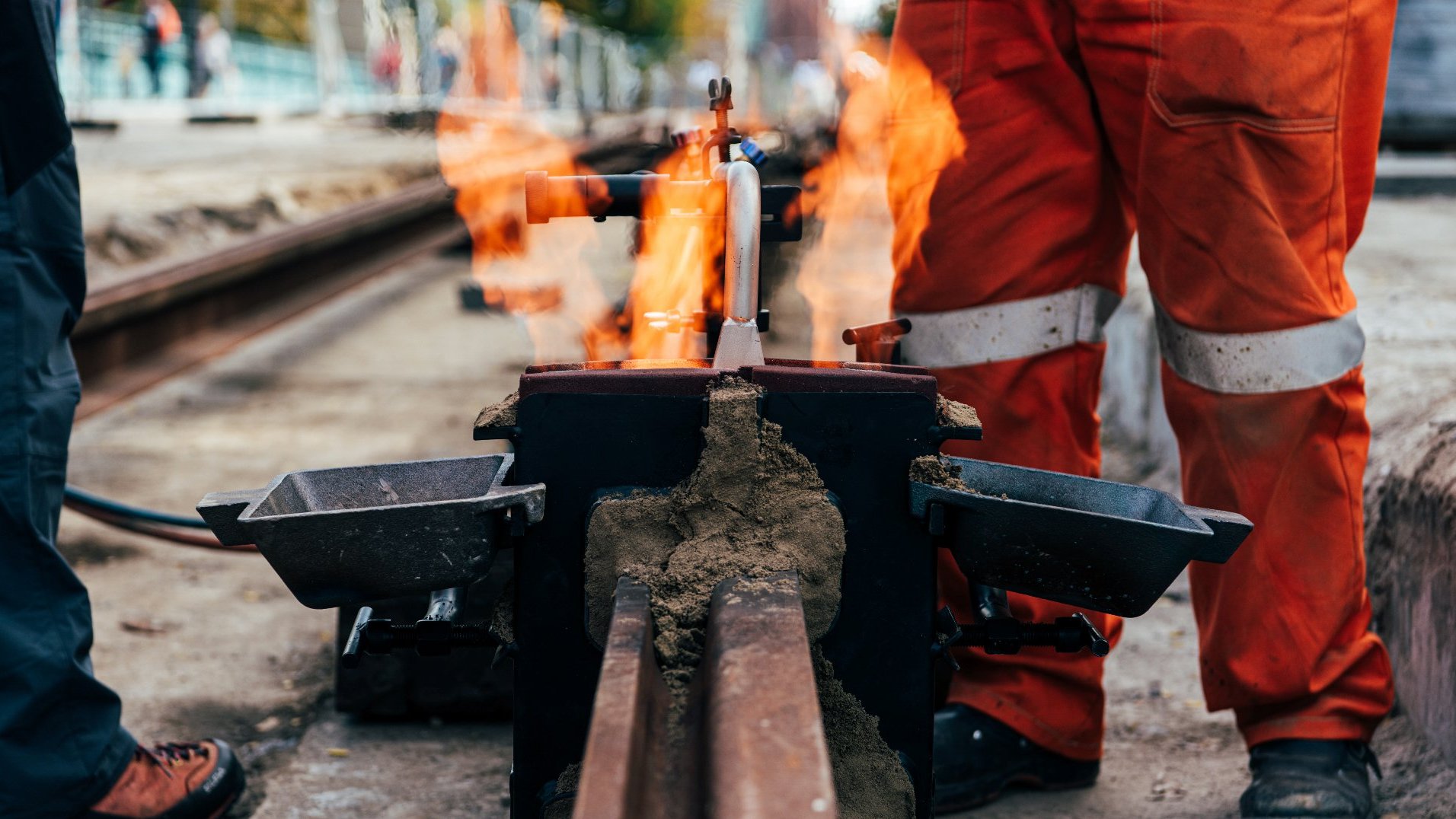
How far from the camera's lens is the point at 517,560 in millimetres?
1277

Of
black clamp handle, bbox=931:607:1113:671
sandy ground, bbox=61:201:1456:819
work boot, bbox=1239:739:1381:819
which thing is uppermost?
black clamp handle, bbox=931:607:1113:671

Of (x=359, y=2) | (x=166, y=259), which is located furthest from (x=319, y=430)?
(x=359, y=2)

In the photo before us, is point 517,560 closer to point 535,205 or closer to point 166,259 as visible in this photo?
point 535,205

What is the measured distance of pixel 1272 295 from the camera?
1741 millimetres

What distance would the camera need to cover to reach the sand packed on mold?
4.06ft

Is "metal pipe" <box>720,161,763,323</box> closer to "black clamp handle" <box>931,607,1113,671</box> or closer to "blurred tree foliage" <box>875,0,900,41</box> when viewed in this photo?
"black clamp handle" <box>931,607,1113,671</box>

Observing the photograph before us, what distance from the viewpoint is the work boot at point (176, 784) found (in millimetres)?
1812

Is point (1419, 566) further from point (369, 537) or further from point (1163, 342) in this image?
point (369, 537)

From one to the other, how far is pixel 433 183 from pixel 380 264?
134 inches

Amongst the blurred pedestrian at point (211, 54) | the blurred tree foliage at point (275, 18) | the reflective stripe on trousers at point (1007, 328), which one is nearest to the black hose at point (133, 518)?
the reflective stripe on trousers at point (1007, 328)

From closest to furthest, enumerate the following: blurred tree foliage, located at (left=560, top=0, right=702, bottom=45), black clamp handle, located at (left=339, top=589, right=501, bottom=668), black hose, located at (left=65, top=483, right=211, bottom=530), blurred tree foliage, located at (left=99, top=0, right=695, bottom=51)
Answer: black clamp handle, located at (left=339, top=589, right=501, bottom=668) < black hose, located at (left=65, top=483, right=211, bottom=530) < blurred tree foliage, located at (left=99, top=0, right=695, bottom=51) < blurred tree foliage, located at (left=560, top=0, right=702, bottom=45)

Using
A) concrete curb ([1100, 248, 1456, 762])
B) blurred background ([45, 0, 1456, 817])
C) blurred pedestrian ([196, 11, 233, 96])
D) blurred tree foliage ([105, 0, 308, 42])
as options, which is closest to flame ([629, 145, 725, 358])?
blurred background ([45, 0, 1456, 817])

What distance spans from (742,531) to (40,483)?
1.07 meters

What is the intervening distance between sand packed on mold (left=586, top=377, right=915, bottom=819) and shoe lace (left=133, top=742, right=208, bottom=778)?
0.99 metres
